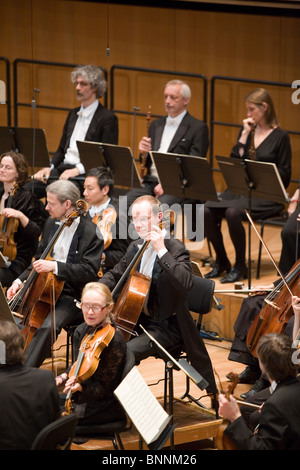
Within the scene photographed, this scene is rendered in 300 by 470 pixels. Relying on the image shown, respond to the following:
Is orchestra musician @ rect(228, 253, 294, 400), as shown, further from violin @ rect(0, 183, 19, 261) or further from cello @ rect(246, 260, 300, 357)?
violin @ rect(0, 183, 19, 261)

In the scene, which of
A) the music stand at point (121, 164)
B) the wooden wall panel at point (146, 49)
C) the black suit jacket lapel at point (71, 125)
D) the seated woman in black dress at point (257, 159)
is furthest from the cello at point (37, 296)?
the wooden wall panel at point (146, 49)

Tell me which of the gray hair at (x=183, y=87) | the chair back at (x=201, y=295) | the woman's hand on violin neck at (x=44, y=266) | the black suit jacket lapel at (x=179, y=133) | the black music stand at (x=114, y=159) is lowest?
the chair back at (x=201, y=295)

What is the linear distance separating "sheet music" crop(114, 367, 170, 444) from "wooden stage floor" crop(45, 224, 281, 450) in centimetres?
67

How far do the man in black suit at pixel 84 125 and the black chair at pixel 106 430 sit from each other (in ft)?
10.3

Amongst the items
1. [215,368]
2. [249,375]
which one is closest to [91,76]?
[215,368]

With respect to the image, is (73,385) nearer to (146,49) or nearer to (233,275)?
(233,275)

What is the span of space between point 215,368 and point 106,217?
47.9 inches

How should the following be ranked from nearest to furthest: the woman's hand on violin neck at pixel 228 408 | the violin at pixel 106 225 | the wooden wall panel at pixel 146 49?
the woman's hand on violin neck at pixel 228 408
the violin at pixel 106 225
the wooden wall panel at pixel 146 49

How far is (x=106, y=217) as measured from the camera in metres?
5.57

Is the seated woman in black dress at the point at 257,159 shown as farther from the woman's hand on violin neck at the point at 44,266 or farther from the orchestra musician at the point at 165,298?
the woman's hand on violin neck at the point at 44,266

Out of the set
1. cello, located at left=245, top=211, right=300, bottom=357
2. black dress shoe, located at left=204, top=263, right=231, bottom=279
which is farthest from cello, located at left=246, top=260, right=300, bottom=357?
black dress shoe, located at left=204, top=263, right=231, bottom=279

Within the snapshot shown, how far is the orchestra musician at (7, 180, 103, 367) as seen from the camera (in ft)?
16.1

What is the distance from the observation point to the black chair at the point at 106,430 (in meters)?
4.00
